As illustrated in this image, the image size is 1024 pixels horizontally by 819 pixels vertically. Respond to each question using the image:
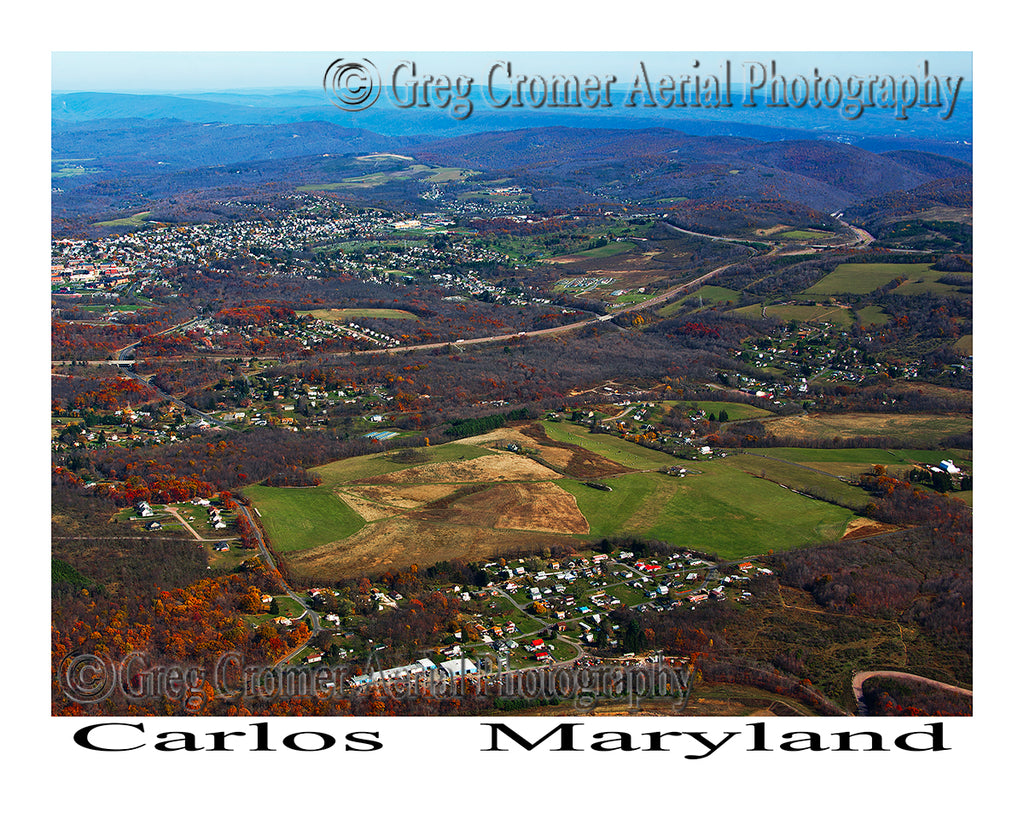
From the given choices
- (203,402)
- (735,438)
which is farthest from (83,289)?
(735,438)

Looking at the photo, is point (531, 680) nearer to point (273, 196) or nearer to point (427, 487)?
point (427, 487)

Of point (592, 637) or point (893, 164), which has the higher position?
point (893, 164)

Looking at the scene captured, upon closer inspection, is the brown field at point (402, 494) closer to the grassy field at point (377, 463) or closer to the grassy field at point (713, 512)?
the grassy field at point (377, 463)

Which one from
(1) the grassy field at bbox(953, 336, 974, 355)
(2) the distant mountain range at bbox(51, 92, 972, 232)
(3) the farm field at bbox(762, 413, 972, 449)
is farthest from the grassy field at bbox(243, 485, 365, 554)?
(2) the distant mountain range at bbox(51, 92, 972, 232)

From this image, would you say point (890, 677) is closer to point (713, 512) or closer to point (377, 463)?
point (713, 512)

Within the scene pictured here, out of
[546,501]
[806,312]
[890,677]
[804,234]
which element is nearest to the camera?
[890,677]

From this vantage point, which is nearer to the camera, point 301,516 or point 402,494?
point 301,516

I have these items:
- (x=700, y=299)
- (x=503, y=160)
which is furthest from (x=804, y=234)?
(x=503, y=160)
